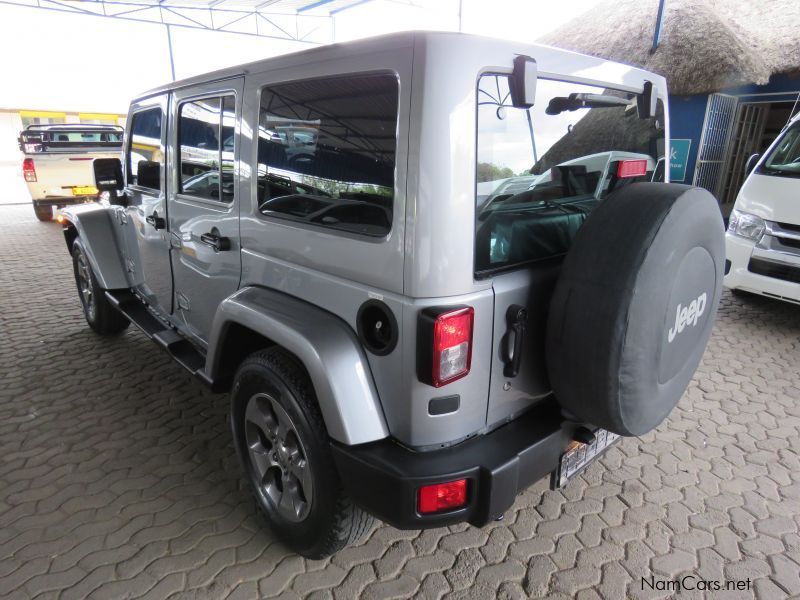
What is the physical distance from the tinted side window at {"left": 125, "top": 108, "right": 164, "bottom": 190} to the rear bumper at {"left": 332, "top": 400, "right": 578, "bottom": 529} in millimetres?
2226

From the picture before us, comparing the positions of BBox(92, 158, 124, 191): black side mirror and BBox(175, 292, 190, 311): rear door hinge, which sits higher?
Answer: BBox(92, 158, 124, 191): black side mirror

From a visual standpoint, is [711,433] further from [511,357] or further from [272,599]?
[272,599]

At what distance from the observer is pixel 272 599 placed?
2.00 metres

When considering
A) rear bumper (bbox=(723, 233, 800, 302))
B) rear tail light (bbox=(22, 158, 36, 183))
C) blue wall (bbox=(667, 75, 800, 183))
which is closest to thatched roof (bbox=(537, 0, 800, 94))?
blue wall (bbox=(667, 75, 800, 183))

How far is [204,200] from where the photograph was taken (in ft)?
8.34

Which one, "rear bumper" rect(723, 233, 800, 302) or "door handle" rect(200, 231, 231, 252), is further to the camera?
"rear bumper" rect(723, 233, 800, 302)

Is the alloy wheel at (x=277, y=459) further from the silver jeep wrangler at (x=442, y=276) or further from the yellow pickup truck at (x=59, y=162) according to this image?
the yellow pickup truck at (x=59, y=162)

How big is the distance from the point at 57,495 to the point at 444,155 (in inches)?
102

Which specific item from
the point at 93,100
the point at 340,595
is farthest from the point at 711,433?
the point at 93,100

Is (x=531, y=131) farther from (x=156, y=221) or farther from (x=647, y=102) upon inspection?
(x=156, y=221)

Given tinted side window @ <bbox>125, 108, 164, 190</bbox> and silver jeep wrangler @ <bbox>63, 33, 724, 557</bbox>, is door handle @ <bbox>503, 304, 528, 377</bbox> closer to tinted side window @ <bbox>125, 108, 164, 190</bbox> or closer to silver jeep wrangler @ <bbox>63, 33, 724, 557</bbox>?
silver jeep wrangler @ <bbox>63, 33, 724, 557</bbox>

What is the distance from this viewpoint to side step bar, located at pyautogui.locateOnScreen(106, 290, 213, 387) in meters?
2.79

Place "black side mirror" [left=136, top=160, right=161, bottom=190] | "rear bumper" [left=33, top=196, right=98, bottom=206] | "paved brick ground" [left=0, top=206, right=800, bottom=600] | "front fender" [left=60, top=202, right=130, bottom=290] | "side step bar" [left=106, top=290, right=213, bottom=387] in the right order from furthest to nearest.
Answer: "rear bumper" [left=33, top=196, right=98, bottom=206] < "front fender" [left=60, top=202, right=130, bottom=290] < "black side mirror" [left=136, top=160, right=161, bottom=190] < "side step bar" [left=106, top=290, right=213, bottom=387] < "paved brick ground" [left=0, top=206, right=800, bottom=600]

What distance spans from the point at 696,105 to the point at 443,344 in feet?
30.8
